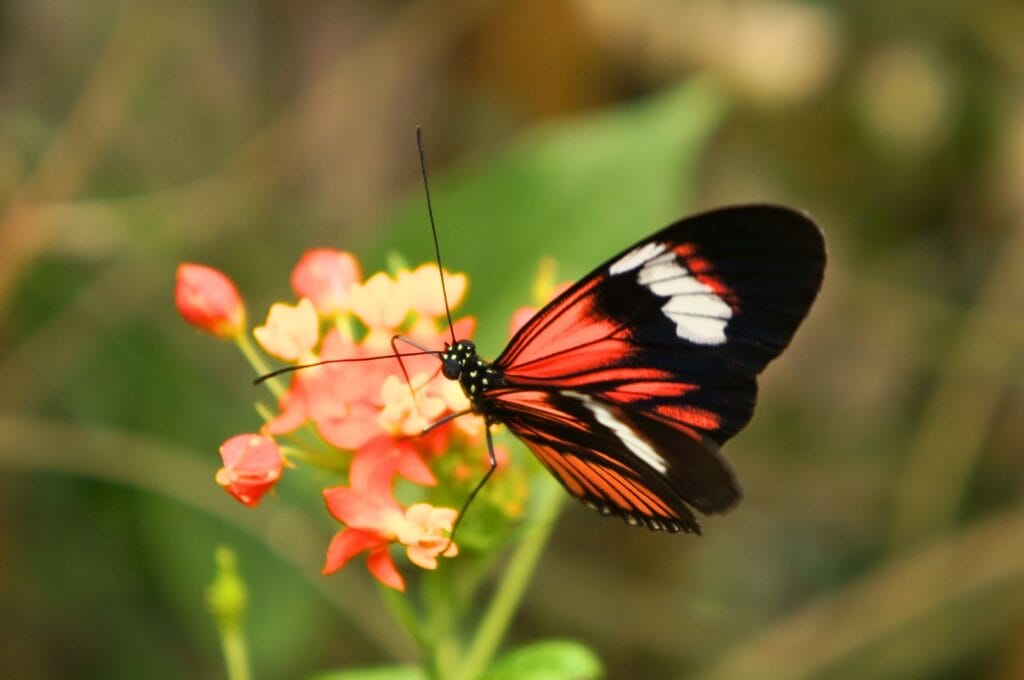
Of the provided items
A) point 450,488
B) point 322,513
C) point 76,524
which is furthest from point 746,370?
point 76,524

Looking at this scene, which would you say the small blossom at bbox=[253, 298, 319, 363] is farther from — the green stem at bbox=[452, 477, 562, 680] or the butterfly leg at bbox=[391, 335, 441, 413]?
the green stem at bbox=[452, 477, 562, 680]

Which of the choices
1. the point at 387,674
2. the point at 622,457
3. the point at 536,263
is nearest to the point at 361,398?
the point at 622,457

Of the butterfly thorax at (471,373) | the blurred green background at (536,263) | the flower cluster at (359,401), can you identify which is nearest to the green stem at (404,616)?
the flower cluster at (359,401)

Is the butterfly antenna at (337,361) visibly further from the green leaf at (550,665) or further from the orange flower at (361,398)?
the green leaf at (550,665)

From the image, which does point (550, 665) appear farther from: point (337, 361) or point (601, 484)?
point (337, 361)

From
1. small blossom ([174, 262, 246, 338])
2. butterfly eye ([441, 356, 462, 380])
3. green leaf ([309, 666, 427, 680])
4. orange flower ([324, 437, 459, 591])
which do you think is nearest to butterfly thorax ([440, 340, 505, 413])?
butterfly eye ([441, 356, 462, 380])

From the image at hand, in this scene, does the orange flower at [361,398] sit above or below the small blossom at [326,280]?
below

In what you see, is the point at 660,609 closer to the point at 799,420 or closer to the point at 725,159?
the point at 799,420
